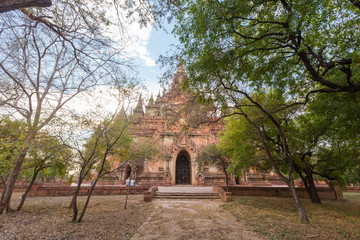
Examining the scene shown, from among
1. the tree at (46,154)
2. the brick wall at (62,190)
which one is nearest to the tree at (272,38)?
the tree at (46,154)

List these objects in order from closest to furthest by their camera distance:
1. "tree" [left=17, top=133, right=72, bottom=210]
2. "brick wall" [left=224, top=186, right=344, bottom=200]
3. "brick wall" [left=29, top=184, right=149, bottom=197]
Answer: "tree" [left=17, top=133, right=72, bottom=210] < "brick wall" [left=29, top=184, right=149, bottom=197] < "brick wall" [left=224, top=186, right=344, bottom=200]

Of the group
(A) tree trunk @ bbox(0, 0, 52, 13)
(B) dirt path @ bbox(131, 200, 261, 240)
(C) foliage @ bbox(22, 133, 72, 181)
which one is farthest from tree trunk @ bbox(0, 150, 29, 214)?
(A) tree trunk @ bbox(0, 0, 52, 13)

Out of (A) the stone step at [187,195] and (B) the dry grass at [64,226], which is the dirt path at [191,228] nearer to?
(B) the dry grass at [64,226]

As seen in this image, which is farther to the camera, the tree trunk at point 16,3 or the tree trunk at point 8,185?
the tree trunk at point 8,185

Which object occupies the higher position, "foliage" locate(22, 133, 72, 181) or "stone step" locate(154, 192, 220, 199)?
"foliage" locate(22, 133, 72, 181)

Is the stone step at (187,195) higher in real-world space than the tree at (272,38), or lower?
lower

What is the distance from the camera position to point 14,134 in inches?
224

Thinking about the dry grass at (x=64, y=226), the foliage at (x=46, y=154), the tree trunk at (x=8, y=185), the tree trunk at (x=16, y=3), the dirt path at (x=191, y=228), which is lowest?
the dry grass at (x=64, y=226)

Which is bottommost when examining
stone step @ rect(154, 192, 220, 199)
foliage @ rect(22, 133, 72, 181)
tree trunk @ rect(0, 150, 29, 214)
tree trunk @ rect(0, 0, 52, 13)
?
stone step @ rect(154, 192, 220, 199)

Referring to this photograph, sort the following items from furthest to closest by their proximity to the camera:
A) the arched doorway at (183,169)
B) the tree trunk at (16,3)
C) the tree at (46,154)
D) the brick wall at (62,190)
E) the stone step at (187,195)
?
1. the arched doorway at (183,169)
2. the brick wall at (62,190)
3. the stone step at (187,195)
4. the tree at (46,154)
5. the tree trunk at (16,3)

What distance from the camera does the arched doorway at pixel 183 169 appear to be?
72.9 ft

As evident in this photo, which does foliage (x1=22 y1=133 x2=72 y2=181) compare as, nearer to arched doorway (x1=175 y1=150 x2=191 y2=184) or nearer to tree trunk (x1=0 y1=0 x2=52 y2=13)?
tree trunk (x1=0 y1=0 x2=52 y2=13)

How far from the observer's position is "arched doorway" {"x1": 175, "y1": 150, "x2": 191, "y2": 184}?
22225mm

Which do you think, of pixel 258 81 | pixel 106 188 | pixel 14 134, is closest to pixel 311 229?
pixel 258 81
